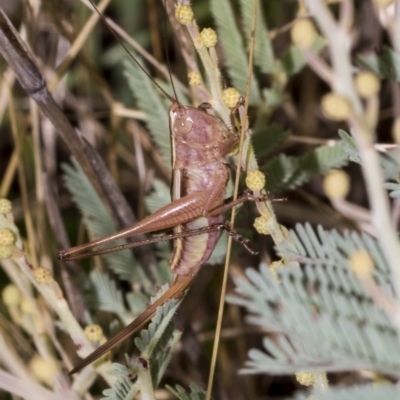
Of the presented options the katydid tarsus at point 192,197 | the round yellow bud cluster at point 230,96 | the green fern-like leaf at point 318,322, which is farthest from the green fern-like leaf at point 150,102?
the green fern-like leaf at point 318,322

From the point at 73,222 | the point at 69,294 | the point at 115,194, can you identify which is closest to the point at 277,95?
the point at 115,194

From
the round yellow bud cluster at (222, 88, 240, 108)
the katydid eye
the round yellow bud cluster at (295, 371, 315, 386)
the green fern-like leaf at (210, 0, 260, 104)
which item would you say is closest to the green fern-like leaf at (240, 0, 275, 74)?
the green fern-like leaf at (210, 0, 260, 104)

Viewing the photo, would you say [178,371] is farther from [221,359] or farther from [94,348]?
[94,348]

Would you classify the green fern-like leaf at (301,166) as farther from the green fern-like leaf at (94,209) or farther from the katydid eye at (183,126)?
the green fern-like leaf at (94,209)

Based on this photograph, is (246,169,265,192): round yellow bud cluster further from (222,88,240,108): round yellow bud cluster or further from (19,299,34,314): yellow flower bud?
(19,299,34,314): yellow flower bud

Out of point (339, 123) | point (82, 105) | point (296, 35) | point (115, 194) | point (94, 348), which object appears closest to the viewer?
point (296, 35)
